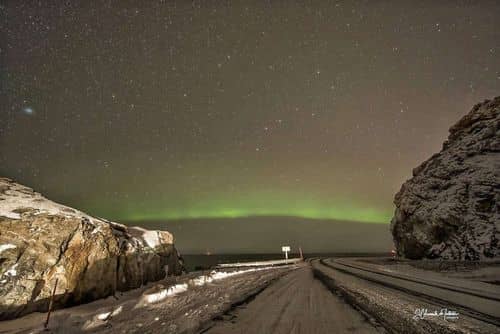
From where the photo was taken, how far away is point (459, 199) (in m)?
29.0

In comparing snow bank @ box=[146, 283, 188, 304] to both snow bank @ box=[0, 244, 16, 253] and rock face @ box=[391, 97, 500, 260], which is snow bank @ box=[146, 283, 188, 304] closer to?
snow bank @ box=[0, 244, 16, 253]

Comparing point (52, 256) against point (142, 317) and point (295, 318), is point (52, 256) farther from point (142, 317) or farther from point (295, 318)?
point (295, 318)

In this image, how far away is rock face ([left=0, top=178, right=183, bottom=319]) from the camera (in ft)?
25.6

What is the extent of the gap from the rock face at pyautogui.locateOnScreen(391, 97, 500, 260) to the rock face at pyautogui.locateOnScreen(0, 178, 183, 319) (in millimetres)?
29916

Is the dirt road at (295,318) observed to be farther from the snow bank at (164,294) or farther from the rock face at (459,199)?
the rock face at (459,199)

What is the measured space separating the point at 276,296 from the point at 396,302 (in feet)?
11.8

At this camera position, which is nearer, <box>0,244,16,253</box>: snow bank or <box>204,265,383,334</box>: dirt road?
<box>204,265,383,334</box>: dirt road

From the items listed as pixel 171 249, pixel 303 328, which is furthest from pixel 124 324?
pixel 171 249

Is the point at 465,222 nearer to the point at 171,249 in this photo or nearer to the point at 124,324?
the point at 171,249

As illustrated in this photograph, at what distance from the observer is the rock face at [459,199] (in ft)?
83.7

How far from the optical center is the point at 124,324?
5762mm

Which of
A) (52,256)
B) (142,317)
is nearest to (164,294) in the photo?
(142,317)

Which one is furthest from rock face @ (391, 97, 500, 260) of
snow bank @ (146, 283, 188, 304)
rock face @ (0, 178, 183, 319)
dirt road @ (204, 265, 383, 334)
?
rock face @ (0, 178, 183, 319)

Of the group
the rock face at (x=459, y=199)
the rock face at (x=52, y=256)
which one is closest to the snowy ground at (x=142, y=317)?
the rock face at (x=52, y=256)
